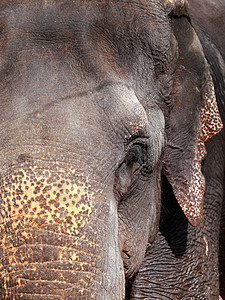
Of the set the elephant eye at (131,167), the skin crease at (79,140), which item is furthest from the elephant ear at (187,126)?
the elephant eye at (131,167)

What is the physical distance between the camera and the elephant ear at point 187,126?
85.8 inches

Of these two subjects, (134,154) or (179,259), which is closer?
(134,154)

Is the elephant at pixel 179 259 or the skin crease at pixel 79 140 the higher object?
the skin crease at pixel 79 140

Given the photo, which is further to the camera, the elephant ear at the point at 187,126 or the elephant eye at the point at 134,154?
the elephant ear at the point at 187,126

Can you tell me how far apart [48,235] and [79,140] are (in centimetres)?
27

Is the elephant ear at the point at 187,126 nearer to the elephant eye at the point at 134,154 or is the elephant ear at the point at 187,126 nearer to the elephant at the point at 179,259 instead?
the elephant at the point at 179,259

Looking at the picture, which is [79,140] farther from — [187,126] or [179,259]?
[179,259]

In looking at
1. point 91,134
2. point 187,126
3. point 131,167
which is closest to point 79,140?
point 91,134

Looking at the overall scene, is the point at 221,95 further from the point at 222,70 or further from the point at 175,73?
the point at 175,73

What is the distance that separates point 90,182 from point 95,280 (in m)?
0.24

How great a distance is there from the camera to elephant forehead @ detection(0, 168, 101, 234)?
1388mm

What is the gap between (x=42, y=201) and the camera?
1391 millimetres

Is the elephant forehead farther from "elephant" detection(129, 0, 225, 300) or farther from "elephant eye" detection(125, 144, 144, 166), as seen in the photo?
"elephant" detection(129, 0, 225, 300)

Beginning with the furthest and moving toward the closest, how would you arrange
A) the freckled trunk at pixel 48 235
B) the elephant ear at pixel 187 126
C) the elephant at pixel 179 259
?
1. the elephant at pixel 179 259
2. the elephant ear at pixel 187 126
3. the freckled trunk at pixel 48 235
